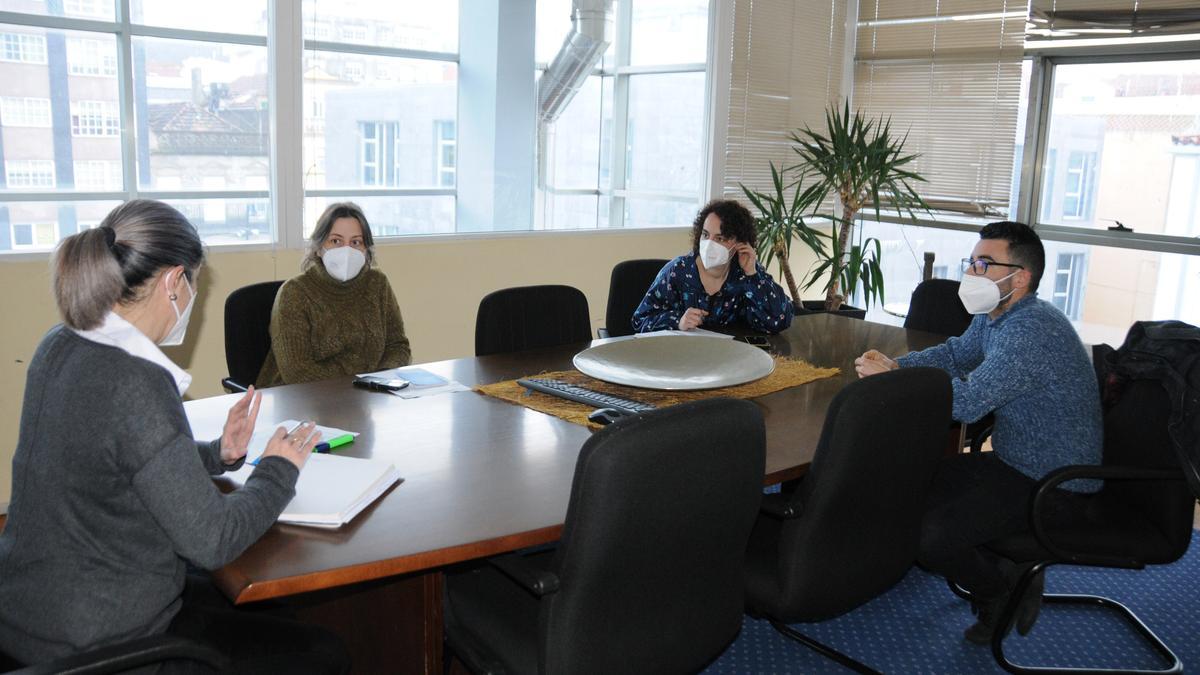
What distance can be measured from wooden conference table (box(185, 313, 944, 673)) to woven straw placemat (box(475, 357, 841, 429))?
43 mm

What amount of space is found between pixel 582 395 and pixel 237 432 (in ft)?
3.02

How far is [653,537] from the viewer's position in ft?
5.59

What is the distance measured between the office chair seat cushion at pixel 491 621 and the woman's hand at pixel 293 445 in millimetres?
458

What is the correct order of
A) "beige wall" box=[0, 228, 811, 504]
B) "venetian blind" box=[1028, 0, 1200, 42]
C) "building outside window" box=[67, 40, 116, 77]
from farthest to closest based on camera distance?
1. "venetian blind" box=[1028, 0, 1200, 42]
2. "building outside window" box=[67, 40, 116, 77]
3. "beige wall" box=[0, 228, 811, 504]

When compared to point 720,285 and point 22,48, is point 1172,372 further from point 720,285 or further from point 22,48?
point 22,48

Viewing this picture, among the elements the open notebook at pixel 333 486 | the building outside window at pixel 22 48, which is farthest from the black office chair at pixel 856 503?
the building outside window at pixel 22 48

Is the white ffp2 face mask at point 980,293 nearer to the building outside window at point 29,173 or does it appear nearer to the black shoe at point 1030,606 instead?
the black shoe at point 1030,606

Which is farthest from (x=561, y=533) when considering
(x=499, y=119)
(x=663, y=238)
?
(x=663, y=238)

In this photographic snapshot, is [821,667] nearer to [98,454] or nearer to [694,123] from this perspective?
[98,454]

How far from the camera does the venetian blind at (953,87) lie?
5.53m

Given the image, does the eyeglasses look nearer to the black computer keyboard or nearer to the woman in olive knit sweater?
the black computer keyboard

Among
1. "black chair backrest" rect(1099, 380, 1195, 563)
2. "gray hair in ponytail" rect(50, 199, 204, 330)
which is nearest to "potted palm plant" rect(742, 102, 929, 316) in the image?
"black chair backrest" rect(1099, 380, 1195, 563)

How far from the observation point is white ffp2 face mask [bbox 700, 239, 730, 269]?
3.63 metres

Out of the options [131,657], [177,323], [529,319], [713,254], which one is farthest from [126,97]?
[131,657]
